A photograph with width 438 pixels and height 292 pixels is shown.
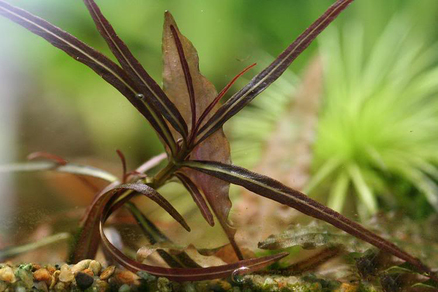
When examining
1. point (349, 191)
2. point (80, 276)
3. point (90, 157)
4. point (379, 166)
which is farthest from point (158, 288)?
point (379, 166)

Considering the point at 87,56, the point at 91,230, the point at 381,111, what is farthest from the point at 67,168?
the point at 381,111

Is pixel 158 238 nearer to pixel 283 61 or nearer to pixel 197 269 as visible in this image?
pixel 197 269

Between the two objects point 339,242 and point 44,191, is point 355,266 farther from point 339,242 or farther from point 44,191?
point 44,191

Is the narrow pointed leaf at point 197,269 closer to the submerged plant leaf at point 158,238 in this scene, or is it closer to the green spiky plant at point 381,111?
the submerged plant leaf at point 158,238

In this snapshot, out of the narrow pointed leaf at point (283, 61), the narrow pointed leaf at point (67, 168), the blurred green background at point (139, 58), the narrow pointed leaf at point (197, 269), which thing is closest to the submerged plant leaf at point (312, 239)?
the narrow pointed leaf at point (197, 269)

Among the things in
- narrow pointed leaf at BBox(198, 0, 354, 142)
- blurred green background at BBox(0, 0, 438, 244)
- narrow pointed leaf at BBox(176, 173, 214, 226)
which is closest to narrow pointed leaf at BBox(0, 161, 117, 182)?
blurred green background at BBox(0, 0, 438, 244)

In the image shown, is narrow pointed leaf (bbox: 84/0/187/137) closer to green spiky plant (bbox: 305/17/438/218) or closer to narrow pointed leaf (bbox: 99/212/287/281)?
narrow pointed leaf (bbox: 99/212/287/281)
